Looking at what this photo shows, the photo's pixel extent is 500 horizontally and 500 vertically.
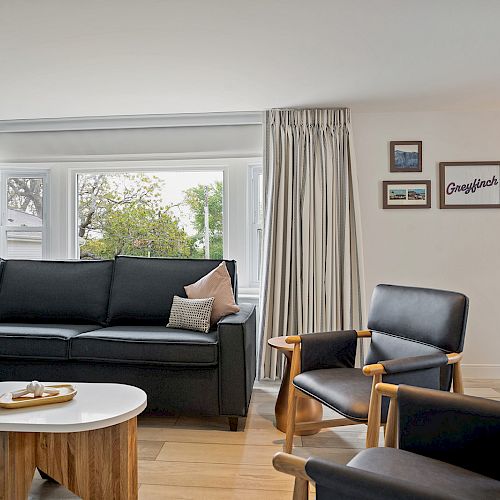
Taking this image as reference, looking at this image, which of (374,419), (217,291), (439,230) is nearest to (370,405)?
(374,419)

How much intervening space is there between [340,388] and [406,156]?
249 cm

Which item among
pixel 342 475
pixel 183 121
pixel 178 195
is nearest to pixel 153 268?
pixel 178 195

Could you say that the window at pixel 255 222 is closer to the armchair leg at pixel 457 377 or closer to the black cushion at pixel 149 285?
the black cushion at pixel 149 285

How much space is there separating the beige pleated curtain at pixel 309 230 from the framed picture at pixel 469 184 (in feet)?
2.59

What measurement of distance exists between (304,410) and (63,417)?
1.53 metres

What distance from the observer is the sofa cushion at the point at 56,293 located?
12.1 ft

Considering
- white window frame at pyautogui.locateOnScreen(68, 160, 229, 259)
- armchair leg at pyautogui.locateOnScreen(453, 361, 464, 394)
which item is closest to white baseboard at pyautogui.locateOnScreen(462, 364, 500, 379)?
armchair leg at pyautogui.locateOnScreen(453, 361, 464, 394)

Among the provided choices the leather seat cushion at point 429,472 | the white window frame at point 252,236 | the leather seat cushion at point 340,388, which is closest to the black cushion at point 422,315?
the leather seat cushion at point 340,388

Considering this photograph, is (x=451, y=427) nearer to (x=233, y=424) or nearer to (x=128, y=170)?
(x=233, y=424)

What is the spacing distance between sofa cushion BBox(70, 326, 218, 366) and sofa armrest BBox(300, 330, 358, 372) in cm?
60

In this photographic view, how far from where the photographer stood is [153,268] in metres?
3.77

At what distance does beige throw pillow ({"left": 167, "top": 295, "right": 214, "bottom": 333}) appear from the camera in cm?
327

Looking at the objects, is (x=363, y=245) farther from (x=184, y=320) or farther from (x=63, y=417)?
(x=63, y=417)

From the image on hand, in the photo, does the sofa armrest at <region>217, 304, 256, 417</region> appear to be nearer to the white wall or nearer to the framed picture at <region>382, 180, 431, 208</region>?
the white wall
